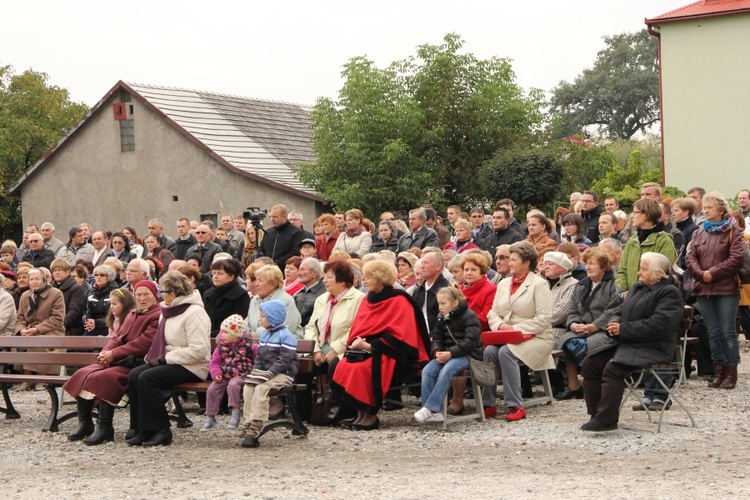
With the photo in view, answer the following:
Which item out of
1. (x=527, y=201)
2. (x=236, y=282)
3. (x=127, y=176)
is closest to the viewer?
(x=236, y=282)

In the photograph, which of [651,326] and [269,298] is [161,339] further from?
[651,326]

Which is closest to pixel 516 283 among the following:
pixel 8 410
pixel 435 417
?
pixel 435 417

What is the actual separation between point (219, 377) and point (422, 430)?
1.88 m

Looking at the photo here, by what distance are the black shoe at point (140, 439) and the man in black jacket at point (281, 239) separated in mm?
5598

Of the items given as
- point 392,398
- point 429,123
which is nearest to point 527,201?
point 429,123

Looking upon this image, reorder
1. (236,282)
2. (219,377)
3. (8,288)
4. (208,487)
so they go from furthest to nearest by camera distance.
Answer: (8,288)
(236,282)
(219,377)
(208,487)

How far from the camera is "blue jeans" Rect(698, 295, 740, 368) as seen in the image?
1160 cm

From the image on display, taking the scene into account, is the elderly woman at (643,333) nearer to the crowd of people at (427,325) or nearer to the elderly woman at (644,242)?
the crowd of people at (427,325)

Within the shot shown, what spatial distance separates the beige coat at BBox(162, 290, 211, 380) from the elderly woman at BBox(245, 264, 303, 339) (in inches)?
19.3

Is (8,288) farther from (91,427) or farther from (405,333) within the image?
(405,333)

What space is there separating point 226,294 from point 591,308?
364 centimetres

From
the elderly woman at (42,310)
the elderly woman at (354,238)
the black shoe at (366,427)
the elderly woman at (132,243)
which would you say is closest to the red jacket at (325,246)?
the elderly woman at (354,238)

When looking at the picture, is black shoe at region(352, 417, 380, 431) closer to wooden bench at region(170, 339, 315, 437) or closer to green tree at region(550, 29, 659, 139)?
wooden bench at region(170, 339, 315, 437)

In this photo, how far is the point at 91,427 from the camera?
34.2 ft
